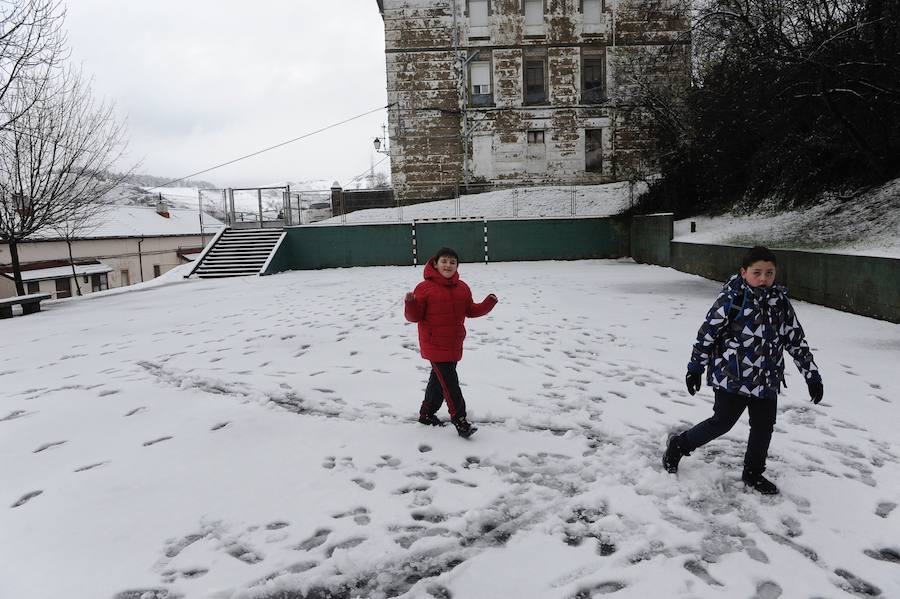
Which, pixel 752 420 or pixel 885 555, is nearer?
pixel 885 555

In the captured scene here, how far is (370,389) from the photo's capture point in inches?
219

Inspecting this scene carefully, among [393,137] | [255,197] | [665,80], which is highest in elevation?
[665,80]

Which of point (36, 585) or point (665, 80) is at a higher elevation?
point (665, 80)

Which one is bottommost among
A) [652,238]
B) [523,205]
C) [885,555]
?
[885,555]

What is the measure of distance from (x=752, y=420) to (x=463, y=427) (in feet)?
6.58

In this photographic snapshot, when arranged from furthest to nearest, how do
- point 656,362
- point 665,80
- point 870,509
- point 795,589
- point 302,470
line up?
1. point 665,80
2. point 656,362
3. point 302,470
4. point 870,509
5. point 795,589

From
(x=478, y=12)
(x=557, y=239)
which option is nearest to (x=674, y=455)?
(x=557, y=239)

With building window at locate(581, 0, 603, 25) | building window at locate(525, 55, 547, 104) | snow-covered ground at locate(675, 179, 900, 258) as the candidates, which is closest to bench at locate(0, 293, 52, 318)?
snow-covered ground at locate(675, 179, 900, 258)

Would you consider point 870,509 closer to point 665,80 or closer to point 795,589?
point 795,589

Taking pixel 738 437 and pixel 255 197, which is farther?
pixel 255 197

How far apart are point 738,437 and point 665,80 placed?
88.2 ft

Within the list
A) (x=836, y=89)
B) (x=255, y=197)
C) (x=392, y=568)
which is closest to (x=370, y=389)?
Result: (x=392, y=568)

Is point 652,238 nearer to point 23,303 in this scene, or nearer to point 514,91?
point 514,91

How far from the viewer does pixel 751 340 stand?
10.6ft
